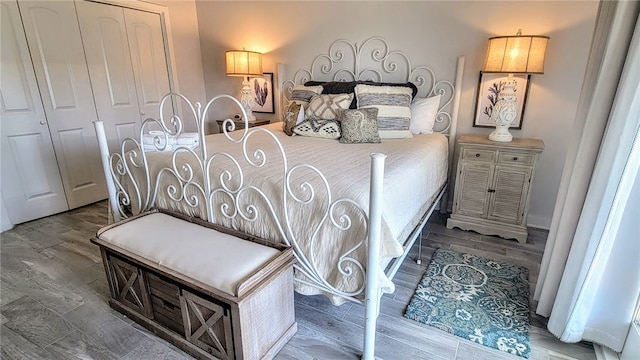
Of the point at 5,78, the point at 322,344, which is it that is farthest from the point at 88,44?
the point at 322,344

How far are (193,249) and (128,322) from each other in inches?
26.2

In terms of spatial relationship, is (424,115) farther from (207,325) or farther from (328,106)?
(207,325)

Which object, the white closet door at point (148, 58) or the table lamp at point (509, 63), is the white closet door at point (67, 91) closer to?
the white closet door at point (148, 58)

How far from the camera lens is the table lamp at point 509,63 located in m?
2.21

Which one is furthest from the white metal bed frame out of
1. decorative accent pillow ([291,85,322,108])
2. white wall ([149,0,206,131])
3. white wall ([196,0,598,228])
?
white wall ([149,0,206,131])

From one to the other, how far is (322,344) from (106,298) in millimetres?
1321

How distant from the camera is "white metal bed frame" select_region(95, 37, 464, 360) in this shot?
4.30 ft

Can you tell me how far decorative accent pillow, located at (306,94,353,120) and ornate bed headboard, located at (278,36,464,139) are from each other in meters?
0.59

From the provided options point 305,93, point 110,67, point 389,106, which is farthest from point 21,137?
point 389,106

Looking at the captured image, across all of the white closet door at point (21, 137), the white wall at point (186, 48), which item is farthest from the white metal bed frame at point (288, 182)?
the white wall at point (186, 48)

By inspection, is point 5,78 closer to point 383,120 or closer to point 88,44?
point 88,44

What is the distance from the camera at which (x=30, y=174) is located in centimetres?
291

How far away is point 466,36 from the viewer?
2643mm

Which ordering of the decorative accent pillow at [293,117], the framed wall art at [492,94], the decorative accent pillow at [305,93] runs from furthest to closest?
the decorative accent pillow at [305,93], the decorative accent pillow at [293,117], the framed wall art at [492,94]
